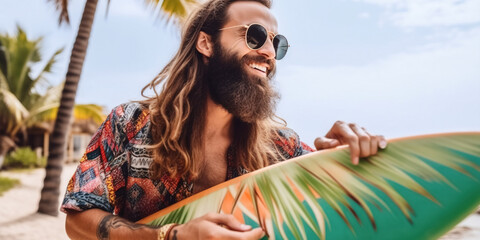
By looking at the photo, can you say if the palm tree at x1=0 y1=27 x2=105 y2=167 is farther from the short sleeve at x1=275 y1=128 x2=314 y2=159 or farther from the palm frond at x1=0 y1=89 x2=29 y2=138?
the short sleeve at x1=275 y1=128 x2=314 y2=159

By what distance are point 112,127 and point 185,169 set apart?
36 centimetres

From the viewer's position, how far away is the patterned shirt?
66.5 inches

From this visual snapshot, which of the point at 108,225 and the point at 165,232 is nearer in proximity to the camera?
the point at 165,232

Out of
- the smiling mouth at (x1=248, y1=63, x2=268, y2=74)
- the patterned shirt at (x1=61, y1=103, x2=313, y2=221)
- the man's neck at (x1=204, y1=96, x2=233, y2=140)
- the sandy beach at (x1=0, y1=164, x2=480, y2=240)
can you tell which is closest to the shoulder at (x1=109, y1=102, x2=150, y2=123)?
the patterned shirt at (x1=61, y1=103, x2=313, y2=221)

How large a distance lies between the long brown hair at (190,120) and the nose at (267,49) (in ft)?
0.91

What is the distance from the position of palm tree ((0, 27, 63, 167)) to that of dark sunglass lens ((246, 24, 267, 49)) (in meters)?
20.1

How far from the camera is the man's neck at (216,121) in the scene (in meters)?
2.07

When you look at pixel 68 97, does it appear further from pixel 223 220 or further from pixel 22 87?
pixel 22 87

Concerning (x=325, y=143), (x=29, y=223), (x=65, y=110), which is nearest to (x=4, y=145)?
(x=29, y=223)

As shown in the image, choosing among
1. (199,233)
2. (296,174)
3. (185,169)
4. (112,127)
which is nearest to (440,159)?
(296,174)

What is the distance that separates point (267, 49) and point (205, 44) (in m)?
0.37

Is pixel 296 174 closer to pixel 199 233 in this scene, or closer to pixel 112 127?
pixel 199 233

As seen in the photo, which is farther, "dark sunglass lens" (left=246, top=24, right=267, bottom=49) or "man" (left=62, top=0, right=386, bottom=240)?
"dark sunglass lens" (left=246, top=24, right=267, bottom=49)

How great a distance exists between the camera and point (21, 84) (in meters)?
21.1
